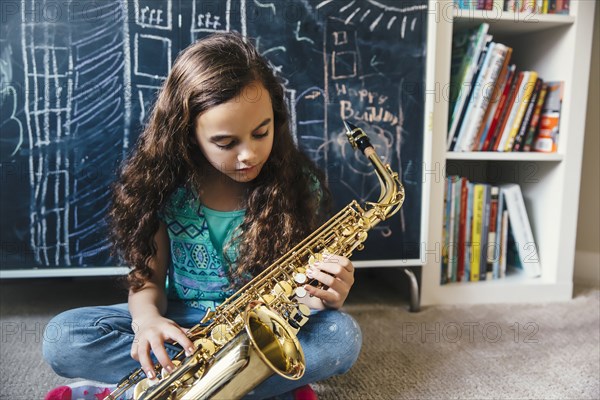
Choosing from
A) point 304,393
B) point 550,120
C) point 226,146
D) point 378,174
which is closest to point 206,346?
point 304,393

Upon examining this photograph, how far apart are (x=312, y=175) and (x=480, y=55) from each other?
0.76 m

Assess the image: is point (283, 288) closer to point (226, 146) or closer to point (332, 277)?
point (332, 277)

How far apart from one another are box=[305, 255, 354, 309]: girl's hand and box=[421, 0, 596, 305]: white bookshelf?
2.24ft

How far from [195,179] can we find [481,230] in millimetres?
1023

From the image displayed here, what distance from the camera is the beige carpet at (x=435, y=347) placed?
3.92 ft

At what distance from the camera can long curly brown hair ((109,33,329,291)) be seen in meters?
1.06

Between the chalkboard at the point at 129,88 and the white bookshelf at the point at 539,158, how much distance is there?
0.07m

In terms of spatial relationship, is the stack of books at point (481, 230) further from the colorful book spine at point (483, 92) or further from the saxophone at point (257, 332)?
the saxophone at point (257, 332)

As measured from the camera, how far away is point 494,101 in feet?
5.49

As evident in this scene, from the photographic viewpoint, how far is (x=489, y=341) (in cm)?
145

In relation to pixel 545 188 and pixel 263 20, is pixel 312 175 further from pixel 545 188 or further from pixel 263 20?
pixel 545 188

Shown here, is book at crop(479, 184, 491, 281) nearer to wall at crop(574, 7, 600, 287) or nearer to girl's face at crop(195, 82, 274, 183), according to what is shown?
wall at crop(574, 7, 600, 287)

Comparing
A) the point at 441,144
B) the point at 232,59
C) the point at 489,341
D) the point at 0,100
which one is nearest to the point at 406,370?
the point at 489,341

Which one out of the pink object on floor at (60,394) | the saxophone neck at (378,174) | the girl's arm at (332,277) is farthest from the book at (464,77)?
the pink object on floor at (60,394)
